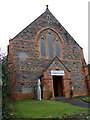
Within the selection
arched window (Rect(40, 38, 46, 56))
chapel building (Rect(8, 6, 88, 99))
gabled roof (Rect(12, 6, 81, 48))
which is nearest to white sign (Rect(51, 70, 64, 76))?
chapel building (Rect(8, 6, 88, 99))

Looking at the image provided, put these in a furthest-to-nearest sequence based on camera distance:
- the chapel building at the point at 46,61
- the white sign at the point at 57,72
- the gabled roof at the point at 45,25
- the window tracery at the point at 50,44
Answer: the window tracery at the point at 50,44
the gabled roof at the point at 45,25
the white sign at the point at 57,72
the chapel building at the point at 46,61

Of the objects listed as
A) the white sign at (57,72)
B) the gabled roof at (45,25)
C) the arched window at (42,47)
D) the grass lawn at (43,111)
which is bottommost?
the grass lawn at (43,111)

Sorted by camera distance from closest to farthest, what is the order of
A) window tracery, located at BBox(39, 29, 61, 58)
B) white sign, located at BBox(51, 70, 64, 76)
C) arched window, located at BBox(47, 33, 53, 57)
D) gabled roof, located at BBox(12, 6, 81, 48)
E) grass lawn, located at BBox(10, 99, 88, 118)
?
1. grass lawn, located at BBox(10, 99, 88, 118)
2. white sign, located at BBox(51, 70, 64, 76)
3. gabled roof, located at BBox(12, 6, 81, 48)
4. window tracery, located at BBox(39, 29, 61, 58)
5. arched window, located at BBox(47, 33, 53, 57)

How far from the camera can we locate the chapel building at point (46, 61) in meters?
18.0

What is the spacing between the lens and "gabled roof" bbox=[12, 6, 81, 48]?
20.6 m

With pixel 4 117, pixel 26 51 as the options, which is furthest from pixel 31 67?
pixel 4 117

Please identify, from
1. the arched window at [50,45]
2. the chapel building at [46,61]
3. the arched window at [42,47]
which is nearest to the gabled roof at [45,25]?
the chapel building at [46,61]

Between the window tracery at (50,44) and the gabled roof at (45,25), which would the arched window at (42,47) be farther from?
the gabled roof at (45,25)

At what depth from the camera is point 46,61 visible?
20562mm

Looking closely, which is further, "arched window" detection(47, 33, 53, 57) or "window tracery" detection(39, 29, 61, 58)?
"arched window" detection(47, 33, 53, 57)

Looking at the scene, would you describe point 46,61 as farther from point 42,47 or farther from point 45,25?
point 45,25

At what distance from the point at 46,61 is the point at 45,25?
675 cm

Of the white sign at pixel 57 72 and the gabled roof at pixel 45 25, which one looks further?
the gabled roof at pixel 45 25

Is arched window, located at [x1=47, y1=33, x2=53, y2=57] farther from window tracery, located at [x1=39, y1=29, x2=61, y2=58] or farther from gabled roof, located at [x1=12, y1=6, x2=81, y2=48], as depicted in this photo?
gabled roof, located at [x1=12, y1=6, x2=81, y2=48]
